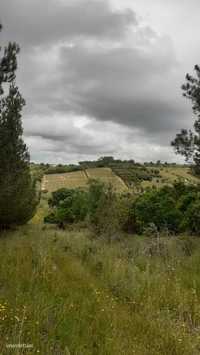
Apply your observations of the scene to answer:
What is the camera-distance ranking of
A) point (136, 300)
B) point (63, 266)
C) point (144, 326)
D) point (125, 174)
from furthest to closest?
point (125, 174)
point (63, 266)
point (136, 300)
point (144, 326)

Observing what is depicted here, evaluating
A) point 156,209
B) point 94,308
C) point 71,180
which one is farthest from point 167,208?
point 71,180

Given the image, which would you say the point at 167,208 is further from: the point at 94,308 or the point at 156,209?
the point at 94,308

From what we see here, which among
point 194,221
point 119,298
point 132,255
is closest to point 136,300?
point 119,298

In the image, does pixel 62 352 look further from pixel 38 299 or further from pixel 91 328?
pixel 38 299

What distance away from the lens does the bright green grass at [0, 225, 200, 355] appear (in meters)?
4.02

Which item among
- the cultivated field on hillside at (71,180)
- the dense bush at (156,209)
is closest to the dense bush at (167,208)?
the dense bush at (156,209)

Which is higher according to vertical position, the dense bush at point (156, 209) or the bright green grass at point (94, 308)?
the bright green grass at point (94, 308)

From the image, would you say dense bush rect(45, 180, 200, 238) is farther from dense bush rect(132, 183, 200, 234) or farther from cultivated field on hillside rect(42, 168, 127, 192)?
cultivated field on hillside rect(42, 168, 127, 192)

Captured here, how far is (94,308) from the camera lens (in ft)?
16.9

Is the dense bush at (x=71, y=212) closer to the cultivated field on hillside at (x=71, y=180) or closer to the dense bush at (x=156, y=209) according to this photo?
the dense bush at (x=156, y=209)

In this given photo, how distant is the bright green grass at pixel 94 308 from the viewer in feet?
13.2

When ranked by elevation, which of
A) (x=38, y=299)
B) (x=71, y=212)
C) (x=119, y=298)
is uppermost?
(x=38, y=299)

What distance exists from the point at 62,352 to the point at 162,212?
3106 centimetres

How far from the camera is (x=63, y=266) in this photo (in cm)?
729
